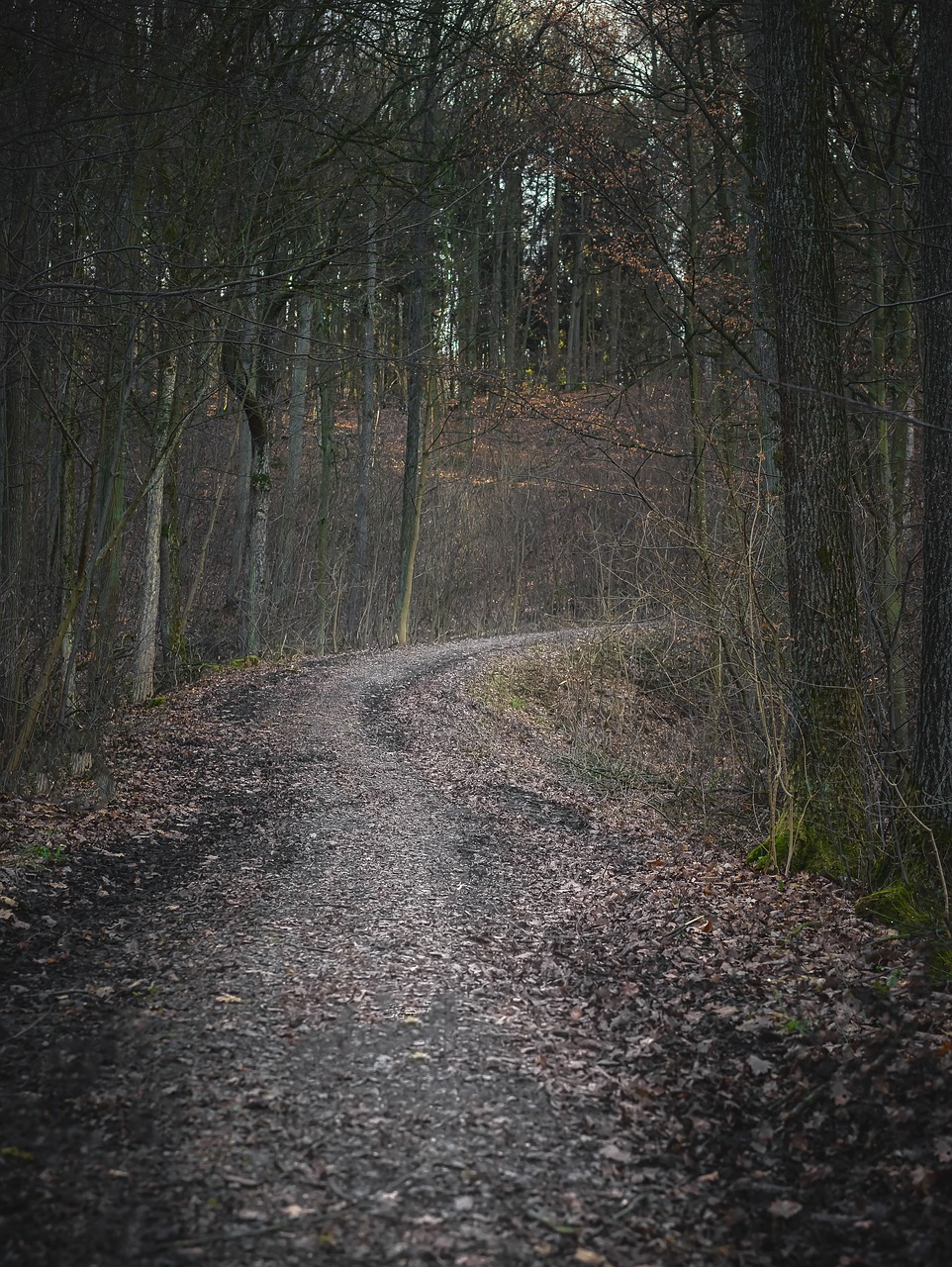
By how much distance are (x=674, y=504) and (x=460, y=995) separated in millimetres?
14855

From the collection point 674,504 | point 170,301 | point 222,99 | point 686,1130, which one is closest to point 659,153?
→ point 674,504

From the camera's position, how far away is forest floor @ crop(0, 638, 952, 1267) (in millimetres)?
3113

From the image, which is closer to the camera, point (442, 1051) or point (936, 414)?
point (442, 1051)

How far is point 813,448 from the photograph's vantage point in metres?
6.58

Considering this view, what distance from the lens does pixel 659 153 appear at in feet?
46.5

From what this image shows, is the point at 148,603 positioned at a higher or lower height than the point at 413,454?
lower

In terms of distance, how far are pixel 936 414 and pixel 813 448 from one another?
0.78 m

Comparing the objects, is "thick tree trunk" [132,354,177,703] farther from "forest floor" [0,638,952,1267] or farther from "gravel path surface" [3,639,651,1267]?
"gravel path surface" [3,639,651,1267]

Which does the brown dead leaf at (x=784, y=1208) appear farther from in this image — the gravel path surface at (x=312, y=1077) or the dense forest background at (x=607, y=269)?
the dense forest background at (x=607, y=269)

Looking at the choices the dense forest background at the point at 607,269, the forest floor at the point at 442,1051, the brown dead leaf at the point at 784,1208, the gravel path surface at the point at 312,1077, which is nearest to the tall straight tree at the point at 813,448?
the dense forest background at the point at 607,269

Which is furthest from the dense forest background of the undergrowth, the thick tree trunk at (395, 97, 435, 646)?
the thick tree trunk at (395, 97, 435, 646)

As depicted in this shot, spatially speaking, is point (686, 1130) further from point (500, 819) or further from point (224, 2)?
point (224, 2)

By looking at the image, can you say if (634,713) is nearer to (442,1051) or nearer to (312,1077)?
(442,1051)

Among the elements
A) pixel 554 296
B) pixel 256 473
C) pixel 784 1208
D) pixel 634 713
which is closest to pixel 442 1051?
pixel 784 1208
